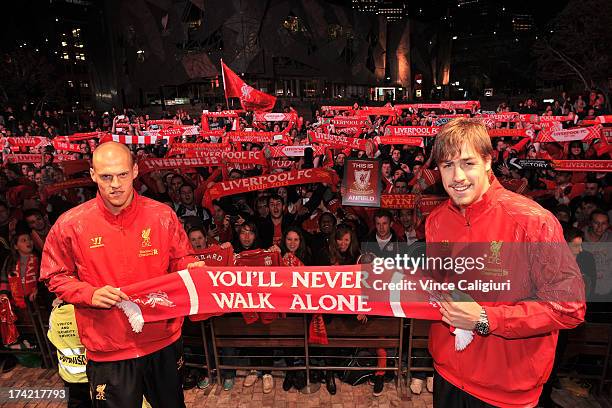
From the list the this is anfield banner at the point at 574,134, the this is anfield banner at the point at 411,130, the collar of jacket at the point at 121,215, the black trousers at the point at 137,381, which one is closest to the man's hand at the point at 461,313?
the black trousers at the point at 137,381

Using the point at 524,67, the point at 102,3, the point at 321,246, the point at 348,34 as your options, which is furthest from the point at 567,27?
the point at 102,3

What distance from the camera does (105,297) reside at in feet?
10.1

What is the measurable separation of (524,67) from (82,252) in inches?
3214

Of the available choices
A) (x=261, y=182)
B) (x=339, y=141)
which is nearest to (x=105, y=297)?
(x=261, y=182)

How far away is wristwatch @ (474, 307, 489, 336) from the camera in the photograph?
236 centimetres

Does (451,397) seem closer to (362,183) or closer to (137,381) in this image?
(137,381)

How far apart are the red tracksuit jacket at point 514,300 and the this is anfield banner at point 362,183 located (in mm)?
4480

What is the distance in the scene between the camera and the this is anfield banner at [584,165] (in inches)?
303

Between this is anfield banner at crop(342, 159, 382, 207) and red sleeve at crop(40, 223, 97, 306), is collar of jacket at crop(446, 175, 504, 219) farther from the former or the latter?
this is anfield banner at crop(342, 159, 382, 207)

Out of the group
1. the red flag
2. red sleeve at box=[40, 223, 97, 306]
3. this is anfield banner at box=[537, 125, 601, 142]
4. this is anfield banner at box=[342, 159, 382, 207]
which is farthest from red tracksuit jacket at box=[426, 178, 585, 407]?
the red flag

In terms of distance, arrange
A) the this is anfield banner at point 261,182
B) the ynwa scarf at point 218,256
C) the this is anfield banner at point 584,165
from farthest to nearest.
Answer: the this is anfield banner at point 584,165, the this is anfield banner at point 261,182, the ynwa scarf at point 218,256

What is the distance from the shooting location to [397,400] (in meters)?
4.75

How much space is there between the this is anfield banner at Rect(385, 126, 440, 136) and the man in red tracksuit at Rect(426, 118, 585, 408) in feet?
31.9

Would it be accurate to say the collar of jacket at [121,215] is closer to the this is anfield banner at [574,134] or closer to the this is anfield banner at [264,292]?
the this is anfield banner at [264,292]
